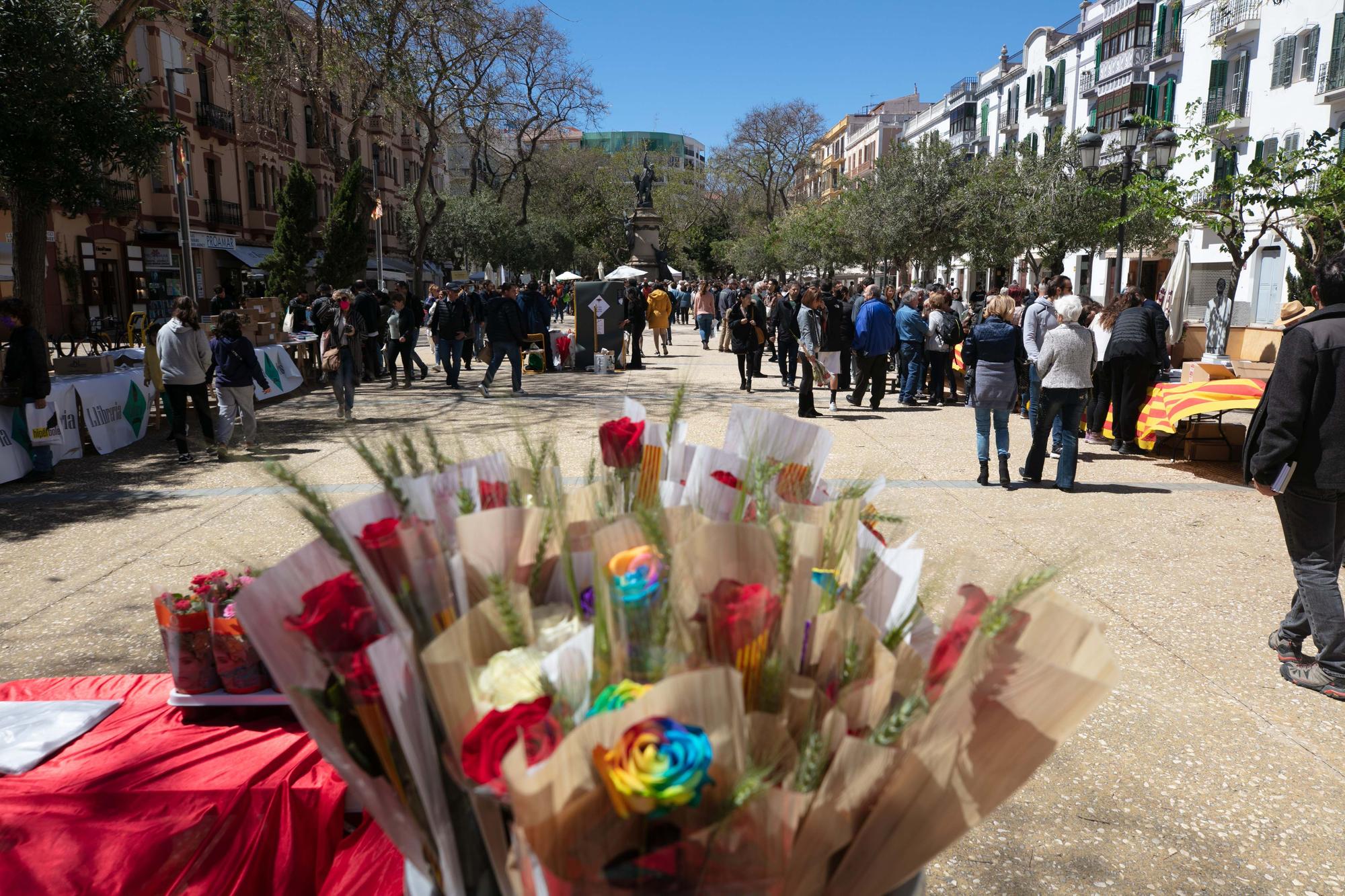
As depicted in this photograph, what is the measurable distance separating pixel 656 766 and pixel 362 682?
40cm

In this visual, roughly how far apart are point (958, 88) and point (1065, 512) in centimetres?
5604

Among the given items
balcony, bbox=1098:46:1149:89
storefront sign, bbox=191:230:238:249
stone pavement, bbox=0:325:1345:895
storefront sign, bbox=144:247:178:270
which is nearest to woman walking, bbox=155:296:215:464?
stone pavement, bbox=0:325:1345:895

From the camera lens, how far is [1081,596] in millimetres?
5129

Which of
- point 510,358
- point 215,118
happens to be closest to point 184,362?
point 510,358

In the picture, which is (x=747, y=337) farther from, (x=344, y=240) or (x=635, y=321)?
(x=344, y=240)

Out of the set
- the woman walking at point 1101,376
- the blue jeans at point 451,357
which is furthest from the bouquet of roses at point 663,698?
the blue jeans at point 451,357

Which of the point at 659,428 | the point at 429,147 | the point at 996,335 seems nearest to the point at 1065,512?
the point at 996,335

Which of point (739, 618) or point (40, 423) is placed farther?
point (40, 423)

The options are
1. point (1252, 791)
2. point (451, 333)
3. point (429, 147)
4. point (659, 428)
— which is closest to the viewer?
point (659, 428)

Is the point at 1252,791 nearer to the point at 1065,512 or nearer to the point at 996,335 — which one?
the point at 1065,512

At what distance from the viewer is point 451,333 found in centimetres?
1571

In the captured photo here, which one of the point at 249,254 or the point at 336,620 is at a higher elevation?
the point at 249,254

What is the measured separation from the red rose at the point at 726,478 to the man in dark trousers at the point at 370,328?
1208 centimetres

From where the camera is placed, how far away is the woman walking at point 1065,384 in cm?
739
